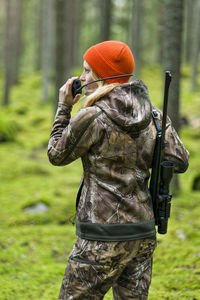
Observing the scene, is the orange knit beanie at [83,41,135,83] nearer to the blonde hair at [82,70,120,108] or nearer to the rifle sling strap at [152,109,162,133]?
the blonde hair at [82,70,120,108]

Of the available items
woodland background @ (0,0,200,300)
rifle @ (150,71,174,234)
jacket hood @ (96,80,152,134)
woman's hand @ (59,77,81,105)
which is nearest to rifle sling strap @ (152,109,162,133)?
rifle @ (150,71,174,234)

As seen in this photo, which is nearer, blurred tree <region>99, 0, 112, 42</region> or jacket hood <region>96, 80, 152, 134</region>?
jacket hood <region>96, 80, 152, 134</region>

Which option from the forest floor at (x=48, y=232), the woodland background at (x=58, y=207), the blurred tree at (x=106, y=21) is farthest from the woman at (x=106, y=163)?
the blurred tree at (x=106, y=21)

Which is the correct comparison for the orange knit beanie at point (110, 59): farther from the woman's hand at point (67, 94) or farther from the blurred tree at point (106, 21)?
the blurred tree at point (106, 21)

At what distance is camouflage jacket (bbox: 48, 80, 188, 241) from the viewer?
2371 millimetres

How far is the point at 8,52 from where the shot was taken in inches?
829

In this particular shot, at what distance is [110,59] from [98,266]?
130 cm

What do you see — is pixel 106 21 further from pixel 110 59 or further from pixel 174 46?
pixel 110 59

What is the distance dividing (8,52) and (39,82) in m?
7.19

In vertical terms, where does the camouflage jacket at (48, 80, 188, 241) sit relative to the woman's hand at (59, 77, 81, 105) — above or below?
below

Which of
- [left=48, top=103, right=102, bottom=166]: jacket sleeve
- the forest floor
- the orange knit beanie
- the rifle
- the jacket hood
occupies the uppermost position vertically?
the orange knit beanie

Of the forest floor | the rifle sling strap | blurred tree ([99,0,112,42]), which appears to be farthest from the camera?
blurred tree ([99,0,112,42])

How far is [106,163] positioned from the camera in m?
2.43

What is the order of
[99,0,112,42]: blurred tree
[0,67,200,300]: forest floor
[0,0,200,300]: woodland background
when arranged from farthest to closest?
[99,0,112,42]: blurred tree → [0,0,200,300]: woodland background → [0,67,200,300]: forest floor
